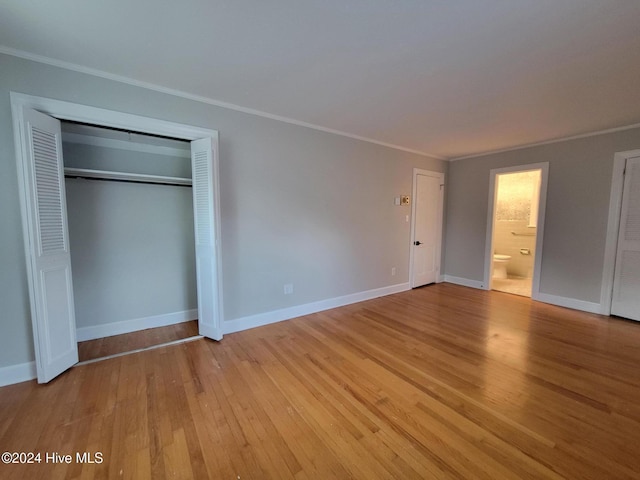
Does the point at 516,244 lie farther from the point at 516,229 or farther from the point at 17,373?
the point at 17,373

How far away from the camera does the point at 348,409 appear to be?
177 cm

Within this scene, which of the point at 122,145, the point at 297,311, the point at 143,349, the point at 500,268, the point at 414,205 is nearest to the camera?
the point at 143,349

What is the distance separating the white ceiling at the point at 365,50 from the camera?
146 cm

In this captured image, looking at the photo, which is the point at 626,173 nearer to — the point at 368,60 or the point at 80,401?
the point at 368,60

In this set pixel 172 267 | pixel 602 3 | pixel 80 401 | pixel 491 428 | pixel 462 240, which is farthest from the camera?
pixel 462 240

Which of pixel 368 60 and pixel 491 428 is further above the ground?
pixel 368 60

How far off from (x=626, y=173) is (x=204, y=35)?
5.06 metres

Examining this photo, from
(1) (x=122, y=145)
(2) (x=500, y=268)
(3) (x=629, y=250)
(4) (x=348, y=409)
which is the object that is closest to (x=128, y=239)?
(1) (x=122, y=145)

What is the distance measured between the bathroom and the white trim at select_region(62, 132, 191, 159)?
6.03 m

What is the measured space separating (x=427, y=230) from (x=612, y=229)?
239 centimetres

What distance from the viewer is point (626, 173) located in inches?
130

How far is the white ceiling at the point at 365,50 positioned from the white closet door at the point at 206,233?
0.63 meters

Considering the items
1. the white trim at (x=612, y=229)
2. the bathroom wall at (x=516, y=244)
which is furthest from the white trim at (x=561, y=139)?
the bathroom wall at (x=516, y=244)

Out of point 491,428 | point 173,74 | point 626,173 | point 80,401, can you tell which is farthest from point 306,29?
point 626,173
